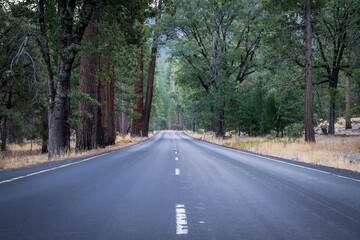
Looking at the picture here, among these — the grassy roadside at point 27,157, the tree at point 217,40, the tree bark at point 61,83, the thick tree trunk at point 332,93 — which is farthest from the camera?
the tree at point 217,40

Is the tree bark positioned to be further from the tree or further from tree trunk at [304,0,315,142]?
the tree

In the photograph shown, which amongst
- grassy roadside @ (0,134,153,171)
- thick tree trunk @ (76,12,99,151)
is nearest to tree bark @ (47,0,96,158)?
grassy roadside @ (0,134,153,171)

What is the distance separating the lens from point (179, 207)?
5.62 meters

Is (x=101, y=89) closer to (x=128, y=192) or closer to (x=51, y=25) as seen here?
(x=51, y=25)

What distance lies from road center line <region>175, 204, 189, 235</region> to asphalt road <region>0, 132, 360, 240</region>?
1cm

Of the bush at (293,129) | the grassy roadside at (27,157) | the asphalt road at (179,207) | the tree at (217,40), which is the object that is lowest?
the grassy roadside at (27,157)

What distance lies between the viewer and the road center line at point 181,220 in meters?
4.30

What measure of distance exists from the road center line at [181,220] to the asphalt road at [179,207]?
0.05ft

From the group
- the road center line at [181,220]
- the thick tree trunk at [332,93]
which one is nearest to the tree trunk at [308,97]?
the thick tree trunk at [332,93]

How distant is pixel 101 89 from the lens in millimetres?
23875

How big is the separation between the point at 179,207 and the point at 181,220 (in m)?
0.84

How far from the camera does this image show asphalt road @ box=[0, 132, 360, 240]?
166 inches

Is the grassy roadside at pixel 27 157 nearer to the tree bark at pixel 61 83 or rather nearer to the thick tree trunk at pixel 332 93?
the tree bark at pixel 61 83

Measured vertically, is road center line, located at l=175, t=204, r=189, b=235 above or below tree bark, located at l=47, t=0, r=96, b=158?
below
